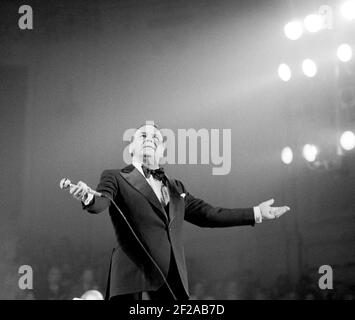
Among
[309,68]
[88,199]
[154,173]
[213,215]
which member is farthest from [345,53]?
[88,199]

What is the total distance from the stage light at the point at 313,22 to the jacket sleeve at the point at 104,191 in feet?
4.44

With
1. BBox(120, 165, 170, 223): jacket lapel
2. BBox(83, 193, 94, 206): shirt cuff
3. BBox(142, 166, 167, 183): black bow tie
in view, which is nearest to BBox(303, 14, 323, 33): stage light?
BBox(142, 166, 167, 183): black bow tie

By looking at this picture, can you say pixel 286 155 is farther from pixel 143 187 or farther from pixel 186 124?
pixel 143 187

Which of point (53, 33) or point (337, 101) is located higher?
point (53, 33)

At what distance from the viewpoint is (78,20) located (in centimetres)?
322

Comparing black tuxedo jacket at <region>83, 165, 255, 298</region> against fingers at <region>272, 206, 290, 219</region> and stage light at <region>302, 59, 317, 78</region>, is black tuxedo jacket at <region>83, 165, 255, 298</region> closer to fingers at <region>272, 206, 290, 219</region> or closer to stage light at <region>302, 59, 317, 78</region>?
fingers at <region>272, 206, 290, 219</region>

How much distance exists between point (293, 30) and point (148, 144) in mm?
1041

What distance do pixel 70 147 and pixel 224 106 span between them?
33.3 inches

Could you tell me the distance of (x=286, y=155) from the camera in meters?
3.19

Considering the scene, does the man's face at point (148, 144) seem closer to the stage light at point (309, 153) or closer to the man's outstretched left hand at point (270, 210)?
the man's outstretched left hand at point (270, 210)

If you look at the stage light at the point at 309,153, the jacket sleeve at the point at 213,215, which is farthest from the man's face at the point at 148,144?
the stage light at the point at 309,153

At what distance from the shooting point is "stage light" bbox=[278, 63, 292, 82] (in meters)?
3.24

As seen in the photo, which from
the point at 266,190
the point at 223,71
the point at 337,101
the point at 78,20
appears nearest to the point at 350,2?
the point at 337,101
